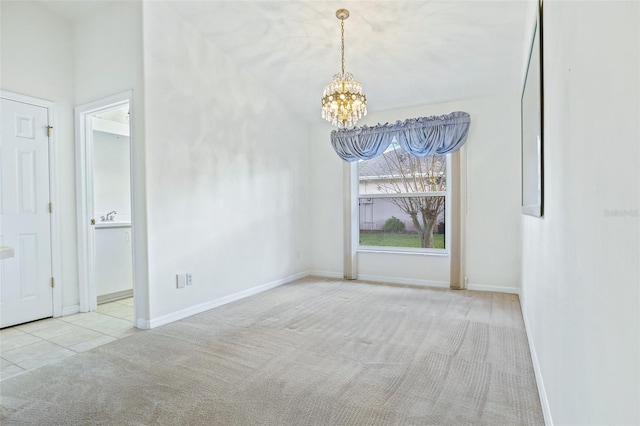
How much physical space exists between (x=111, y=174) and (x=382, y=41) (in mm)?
3918

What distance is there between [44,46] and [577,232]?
4678 mm

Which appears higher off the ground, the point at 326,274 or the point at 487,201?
the point at 487,201

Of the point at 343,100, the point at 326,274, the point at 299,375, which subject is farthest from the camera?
the point at 326,274

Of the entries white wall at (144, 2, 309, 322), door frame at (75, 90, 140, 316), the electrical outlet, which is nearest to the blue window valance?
white wall at (144, 2, 309, 322)

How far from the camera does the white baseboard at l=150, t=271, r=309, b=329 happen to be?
3205 mm

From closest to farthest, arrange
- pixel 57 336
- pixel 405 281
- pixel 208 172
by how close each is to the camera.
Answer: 1. pixel 57 336
2. pixel 208 172
3. pixel 405 281

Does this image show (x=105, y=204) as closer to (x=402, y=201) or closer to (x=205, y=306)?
(x=205, y=306)

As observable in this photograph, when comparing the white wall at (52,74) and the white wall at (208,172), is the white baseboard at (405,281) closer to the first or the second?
the white wall at (208,172)

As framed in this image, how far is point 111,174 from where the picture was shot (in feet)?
15.7

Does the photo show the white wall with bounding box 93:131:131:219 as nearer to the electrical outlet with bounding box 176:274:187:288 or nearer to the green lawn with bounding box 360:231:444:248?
the electrical outlet with bounding box 176:274:187:288

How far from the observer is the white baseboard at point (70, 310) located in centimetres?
364

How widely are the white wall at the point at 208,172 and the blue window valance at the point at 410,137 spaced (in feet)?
2.86

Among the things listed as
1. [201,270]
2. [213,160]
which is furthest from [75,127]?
[201,270]

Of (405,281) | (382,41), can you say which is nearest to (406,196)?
(405,281)
